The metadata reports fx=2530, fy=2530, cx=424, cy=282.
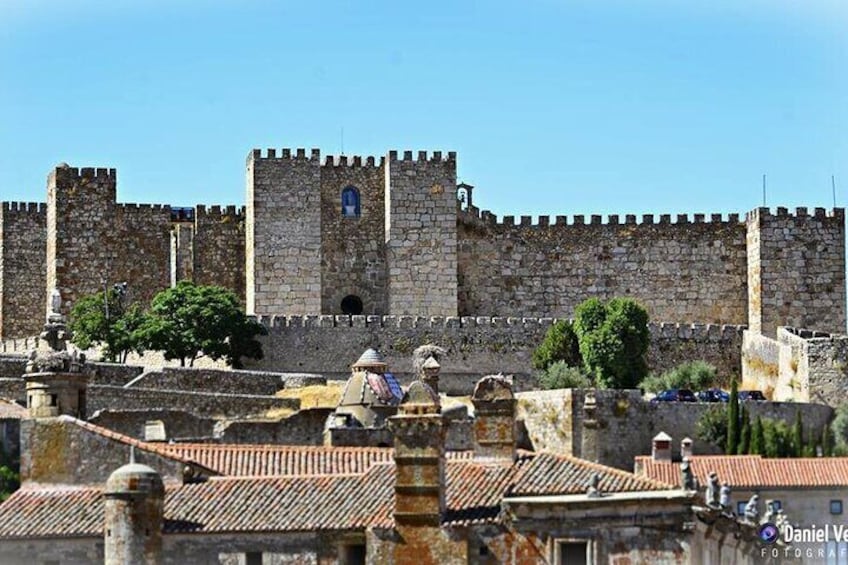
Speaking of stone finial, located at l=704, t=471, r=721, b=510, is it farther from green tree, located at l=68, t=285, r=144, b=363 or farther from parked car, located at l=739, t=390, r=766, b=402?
green tree, located at l=68, t=285, r=144, b=363

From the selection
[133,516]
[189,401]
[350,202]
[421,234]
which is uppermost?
[350,202]

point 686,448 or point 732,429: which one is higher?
point 732,429

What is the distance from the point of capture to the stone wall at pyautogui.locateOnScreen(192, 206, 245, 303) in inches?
3145

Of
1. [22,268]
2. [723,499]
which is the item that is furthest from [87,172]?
[723,499]

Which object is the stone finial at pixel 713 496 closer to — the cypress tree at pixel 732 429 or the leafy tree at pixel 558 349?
the cypress tree at pixel 732 429

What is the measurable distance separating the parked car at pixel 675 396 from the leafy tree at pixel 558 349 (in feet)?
22.8

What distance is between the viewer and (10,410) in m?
49.1

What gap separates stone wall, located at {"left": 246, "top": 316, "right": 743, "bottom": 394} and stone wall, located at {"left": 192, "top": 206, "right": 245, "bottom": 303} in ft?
23.7

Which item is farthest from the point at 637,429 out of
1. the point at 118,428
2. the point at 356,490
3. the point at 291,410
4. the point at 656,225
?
the point at 356,490

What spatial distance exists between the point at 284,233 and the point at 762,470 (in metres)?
24.5

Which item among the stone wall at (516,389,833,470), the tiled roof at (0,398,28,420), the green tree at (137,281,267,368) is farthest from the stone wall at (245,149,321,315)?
the tiled roof at (0,398,28,420)

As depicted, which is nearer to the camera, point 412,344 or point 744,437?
point 744,437

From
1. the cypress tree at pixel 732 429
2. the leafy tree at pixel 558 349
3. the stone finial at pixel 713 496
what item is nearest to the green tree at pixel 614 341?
the leafy tree at pixel 558 349

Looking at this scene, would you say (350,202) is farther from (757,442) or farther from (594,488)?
(594,488)
